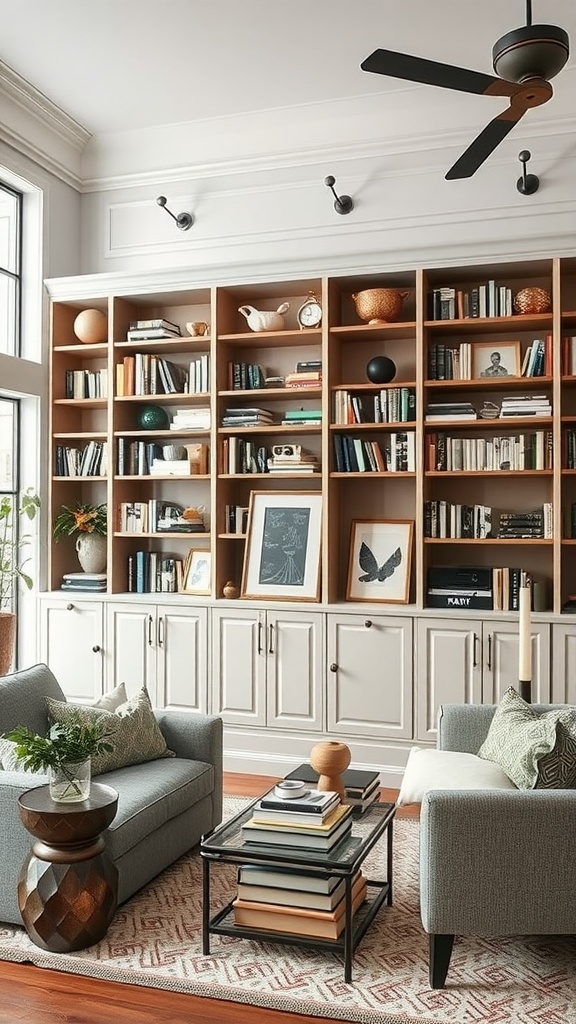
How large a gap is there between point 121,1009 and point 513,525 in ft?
9.70

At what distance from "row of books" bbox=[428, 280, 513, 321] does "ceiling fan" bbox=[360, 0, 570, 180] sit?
1.80 metres

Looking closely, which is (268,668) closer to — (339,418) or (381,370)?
(339,418)

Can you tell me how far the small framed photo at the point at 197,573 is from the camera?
513 cm

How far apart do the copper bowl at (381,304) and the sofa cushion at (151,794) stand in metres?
2.49

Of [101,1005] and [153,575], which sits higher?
[153,575]

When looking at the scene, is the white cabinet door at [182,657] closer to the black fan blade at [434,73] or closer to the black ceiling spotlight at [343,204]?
the black ceiling spotlight at [343,204]

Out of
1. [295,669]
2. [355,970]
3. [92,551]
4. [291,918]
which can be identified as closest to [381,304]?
[295,669]

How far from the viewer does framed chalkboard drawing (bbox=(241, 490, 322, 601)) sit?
15.9 feet

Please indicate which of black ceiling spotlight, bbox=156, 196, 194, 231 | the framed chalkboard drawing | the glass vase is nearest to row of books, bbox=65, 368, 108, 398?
black ceiling spotlight, bbox=156, 196, 194, 231

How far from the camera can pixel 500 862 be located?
2.50 m

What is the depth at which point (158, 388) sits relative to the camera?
17.1 ft

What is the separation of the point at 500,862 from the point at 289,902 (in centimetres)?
68

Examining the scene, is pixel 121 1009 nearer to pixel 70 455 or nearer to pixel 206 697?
pixel 206 697

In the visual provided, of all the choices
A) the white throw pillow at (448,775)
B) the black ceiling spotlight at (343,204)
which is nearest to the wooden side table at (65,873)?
the white throw pillow at (448,775)
